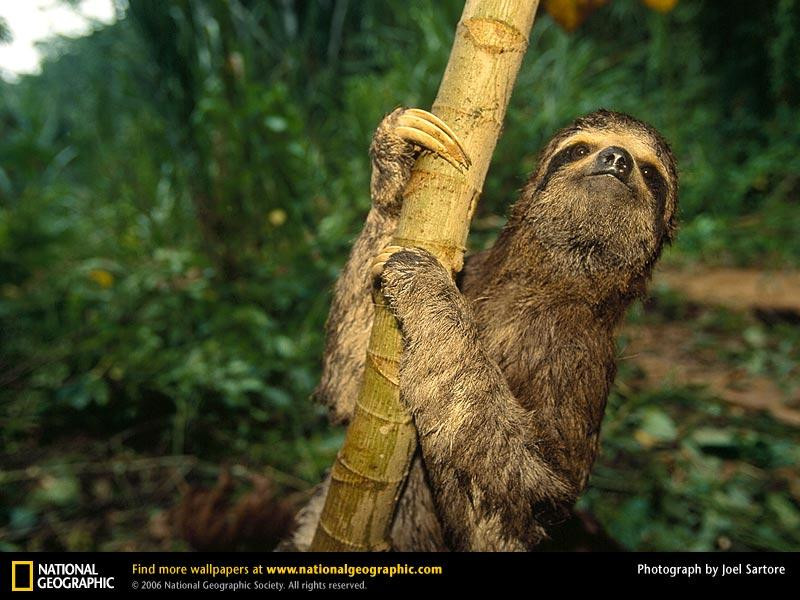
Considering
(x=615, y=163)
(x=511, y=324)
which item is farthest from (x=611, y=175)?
(x=511, y=324)

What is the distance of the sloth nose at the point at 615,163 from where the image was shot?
2.32 metres

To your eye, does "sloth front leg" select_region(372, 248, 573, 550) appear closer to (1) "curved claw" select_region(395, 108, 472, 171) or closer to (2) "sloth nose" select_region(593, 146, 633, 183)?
(1) "curved claw" select_region(395, 108, 472, 171)

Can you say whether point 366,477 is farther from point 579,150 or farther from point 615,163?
point 579,150

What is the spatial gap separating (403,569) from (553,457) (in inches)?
26.8

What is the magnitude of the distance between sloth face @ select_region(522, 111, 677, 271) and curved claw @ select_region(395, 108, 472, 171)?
83cm

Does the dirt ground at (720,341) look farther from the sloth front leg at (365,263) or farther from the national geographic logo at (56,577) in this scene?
the national geographic logo at (56,577)

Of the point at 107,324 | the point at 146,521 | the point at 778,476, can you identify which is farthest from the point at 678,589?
the point at 107,324

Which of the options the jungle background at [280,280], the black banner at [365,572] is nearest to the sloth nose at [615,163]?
the jungle background at [280,280]

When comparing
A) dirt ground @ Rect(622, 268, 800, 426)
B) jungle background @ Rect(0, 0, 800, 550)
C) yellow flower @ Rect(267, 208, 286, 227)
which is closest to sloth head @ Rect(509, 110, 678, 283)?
jungle background @ Rect(0, 0, 800, 550)

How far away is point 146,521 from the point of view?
379 centimetres

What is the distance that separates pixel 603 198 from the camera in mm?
2322

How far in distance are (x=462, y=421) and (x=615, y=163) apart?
123cm

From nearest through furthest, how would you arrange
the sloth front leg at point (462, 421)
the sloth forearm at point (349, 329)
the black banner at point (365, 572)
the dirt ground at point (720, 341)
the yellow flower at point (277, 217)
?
the sloth front leg at point (462, 421)
the black banner at point (365, 572)
the sloth forearm at point (349, 329)
the dirt ground at point (720, 341)
the yellow flower at point (277, 217)

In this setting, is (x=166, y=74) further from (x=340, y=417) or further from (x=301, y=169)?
(x=340, y=417)
